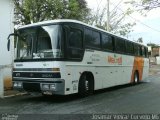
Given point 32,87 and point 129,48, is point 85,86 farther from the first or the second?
point 129,48

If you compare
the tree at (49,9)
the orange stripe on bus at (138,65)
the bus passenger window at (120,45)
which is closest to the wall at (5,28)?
the tree at (49,9)

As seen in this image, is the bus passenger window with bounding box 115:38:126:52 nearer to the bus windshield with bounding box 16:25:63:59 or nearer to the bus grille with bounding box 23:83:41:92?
the bus windshield with bounding box 16:25:63:59

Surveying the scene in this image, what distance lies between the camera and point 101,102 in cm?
1348

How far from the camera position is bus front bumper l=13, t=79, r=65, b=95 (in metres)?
13.0

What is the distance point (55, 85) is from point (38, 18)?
42.4ft

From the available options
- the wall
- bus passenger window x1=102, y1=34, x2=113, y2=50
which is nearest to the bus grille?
bus passenger window x1=102, y1=34, x2=113, y2=50

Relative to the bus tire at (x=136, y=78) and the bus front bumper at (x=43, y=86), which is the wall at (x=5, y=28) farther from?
the bus tire at (x=136, y=78)

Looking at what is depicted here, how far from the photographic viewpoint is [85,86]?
1480 cm

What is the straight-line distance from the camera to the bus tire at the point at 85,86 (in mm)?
14500

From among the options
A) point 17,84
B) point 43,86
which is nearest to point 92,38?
point 43,86

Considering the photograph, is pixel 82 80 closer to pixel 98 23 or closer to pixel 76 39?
pixel 76 39

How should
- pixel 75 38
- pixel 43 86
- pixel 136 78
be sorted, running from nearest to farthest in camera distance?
pixel 43 86 → pixel 75 38 → pixel 136 78

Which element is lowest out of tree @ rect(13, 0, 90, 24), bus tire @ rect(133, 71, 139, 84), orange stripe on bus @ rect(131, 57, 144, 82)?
bus tire @ rect(133, 71, 139, 84)

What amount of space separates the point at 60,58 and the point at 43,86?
1.20m
